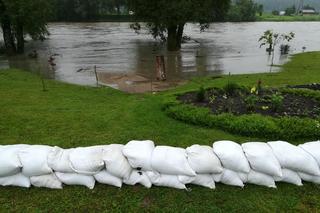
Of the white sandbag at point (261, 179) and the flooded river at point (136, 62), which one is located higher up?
the white sandbag at point (261, 179)

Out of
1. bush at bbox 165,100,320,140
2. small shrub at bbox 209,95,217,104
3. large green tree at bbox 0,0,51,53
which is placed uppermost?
large green tree at bbox 0,0,51,53

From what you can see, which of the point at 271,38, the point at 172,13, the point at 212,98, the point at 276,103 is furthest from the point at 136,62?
the point at 276,103

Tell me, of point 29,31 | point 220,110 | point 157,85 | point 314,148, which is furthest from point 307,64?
point 29,31

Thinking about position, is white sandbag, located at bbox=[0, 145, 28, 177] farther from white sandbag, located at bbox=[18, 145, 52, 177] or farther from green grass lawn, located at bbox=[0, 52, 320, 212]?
green grass lawn, located at bbox=[0, 52, 320, 212]

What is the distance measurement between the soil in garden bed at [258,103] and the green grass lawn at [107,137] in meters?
0.80

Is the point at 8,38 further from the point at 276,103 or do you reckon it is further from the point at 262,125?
the point at 262,125

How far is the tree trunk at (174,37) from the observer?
20495 millimetres

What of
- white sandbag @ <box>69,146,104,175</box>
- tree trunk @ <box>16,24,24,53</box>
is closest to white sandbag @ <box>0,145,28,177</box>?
white sandbag @ <box>69,146,104,175</box>

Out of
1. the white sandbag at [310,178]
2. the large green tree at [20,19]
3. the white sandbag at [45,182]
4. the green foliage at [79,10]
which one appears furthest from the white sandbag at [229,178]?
the green foliage at [79,10]

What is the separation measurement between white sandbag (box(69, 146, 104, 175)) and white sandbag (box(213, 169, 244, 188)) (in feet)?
4.92

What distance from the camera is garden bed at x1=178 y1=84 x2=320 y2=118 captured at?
6031 millimetres

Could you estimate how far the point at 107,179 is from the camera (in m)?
3.98

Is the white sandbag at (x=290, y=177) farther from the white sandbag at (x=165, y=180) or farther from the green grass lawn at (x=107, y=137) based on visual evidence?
the white sandbag at (x=165, y=180)

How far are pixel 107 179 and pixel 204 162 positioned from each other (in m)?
1.26
